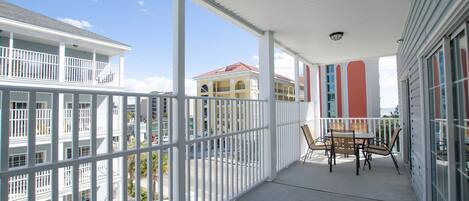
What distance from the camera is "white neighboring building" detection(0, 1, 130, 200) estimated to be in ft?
11.0

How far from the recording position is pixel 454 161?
172 cm

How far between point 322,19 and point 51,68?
22.6 feet

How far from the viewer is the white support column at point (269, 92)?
408cm

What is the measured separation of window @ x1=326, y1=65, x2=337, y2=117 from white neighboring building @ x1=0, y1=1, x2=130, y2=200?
8805mm

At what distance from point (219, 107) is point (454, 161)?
2.33 meters

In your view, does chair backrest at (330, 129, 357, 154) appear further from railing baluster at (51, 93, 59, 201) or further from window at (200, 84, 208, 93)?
window at (200, 84, 208, 93)

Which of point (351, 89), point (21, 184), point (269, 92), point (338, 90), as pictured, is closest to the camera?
point (21, 184)

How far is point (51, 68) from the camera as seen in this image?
6.12m

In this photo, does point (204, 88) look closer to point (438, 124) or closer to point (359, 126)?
point (359, 126)

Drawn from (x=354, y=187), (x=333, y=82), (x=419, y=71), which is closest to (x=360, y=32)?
(x=419, y=71)

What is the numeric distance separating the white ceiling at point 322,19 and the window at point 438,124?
1.25 m

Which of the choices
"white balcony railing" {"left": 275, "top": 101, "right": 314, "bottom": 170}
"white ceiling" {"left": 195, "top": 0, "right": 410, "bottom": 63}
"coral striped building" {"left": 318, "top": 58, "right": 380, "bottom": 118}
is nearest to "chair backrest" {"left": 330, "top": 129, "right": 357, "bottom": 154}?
"white balcony railing" {"left": 275, "top": 101, "right": 314, "bottom": 170}

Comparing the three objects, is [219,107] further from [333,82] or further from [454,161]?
[333,82]

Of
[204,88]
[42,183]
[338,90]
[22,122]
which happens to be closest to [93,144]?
[22,122]
